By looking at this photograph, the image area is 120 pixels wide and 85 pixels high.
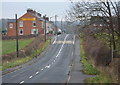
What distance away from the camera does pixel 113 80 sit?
1619cm

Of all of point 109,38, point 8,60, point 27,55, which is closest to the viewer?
point 109,38

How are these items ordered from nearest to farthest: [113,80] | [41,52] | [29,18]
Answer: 1. [113,80]
2. [41,52]
3. [29,18]

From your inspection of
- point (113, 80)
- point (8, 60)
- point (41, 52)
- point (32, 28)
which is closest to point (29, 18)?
point (32, 28)

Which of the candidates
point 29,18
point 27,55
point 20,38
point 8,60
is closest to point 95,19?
point 8,60

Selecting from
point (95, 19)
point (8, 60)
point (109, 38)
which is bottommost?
point (8, 60)

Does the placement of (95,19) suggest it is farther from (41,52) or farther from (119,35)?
(41,52)

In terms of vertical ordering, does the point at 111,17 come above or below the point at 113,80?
above

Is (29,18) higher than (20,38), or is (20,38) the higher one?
(29,18)

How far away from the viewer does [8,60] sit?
137 ft

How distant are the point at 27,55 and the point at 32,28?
4558 cm

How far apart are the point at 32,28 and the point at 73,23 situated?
242 ft

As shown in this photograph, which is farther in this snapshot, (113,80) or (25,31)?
(25,31)

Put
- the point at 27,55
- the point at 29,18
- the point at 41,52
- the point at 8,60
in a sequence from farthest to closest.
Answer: the point at 29,18 < the point at 41,52 < the point at 27,55 < the point at 8,60

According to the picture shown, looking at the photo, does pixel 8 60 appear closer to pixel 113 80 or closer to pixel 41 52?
pixel 41 52
